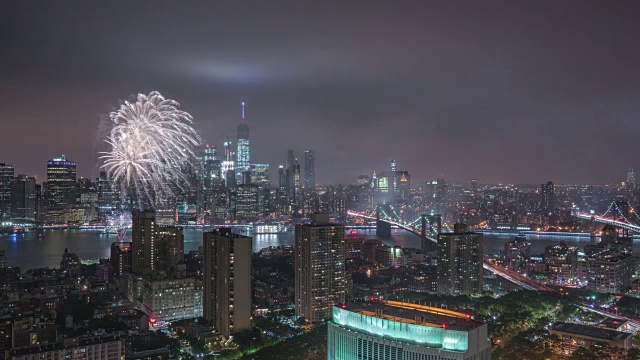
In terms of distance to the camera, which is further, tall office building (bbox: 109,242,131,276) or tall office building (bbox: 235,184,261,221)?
tall office building (bbox: 235,184,261,221)

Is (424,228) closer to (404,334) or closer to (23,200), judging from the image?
(404,334)

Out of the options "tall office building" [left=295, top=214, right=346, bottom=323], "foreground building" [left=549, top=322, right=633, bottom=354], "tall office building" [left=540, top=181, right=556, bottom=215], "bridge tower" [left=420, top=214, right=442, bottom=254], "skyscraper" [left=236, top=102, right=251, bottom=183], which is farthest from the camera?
"skyscraper" [left=236, top=102, right=251, bottom=183]

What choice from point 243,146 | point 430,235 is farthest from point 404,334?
point 243,146

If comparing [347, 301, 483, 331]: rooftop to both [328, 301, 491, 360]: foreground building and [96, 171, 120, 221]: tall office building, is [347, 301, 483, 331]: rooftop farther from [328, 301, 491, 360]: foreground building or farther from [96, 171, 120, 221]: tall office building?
[96, 171, 120, 221]: tall office building

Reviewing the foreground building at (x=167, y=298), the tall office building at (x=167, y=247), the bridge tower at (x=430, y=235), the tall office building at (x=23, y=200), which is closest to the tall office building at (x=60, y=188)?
the tall office building at (x=23, y=200)

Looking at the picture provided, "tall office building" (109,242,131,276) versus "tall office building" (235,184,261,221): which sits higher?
"tall office building" (235,184,261,221)

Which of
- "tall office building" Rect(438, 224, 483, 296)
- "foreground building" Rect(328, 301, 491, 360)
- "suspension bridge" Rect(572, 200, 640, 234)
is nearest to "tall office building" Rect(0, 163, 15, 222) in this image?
"tall office building" Rect(438, 224, 483, 296)

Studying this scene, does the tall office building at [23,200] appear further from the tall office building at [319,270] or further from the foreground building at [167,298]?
the tall office building at [319,270]
